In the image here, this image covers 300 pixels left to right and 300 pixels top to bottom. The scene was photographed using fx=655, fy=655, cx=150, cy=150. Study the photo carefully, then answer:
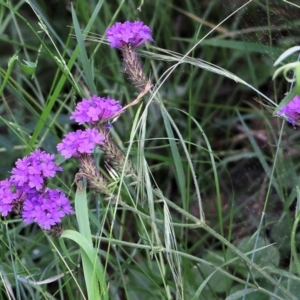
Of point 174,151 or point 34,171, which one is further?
point 174,151

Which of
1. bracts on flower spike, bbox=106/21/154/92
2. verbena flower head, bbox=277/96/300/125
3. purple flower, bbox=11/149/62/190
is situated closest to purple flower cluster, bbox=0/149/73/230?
purple flower, bbox=11/149/62/190

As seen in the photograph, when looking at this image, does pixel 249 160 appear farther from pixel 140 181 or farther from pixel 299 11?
pixel 140 181

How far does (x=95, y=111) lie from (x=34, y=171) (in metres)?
0.11

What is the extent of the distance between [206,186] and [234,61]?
43 centimetres

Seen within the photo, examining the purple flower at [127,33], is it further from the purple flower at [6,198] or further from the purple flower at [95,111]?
the purple flower at [6,198]

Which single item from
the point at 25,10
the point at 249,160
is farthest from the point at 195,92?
the point at 25,10

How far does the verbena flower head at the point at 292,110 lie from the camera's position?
0.89 meters

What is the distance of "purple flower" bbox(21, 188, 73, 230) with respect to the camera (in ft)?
2.81

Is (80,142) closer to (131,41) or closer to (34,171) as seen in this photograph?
(34,171)

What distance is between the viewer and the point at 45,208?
0.86m

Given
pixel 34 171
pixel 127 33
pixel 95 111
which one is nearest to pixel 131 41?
pixel 127 33

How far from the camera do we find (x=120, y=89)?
1.70m

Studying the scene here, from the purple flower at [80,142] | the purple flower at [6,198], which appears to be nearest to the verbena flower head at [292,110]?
the purple flower at [80,142]

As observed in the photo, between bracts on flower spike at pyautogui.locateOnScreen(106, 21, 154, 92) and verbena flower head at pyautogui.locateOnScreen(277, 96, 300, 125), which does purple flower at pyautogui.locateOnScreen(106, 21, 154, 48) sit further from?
verbena flower head at pyautogui.locateOnScreen(277, 96, 300, 125)
